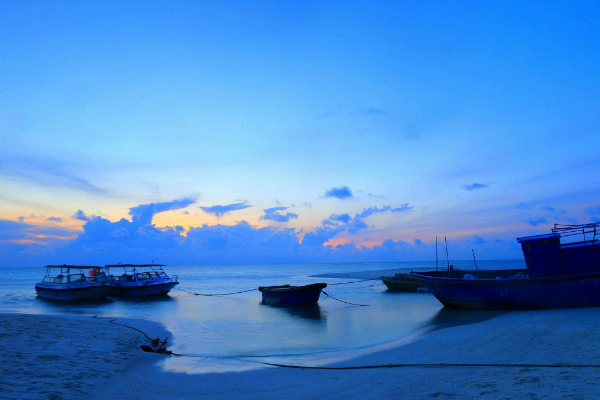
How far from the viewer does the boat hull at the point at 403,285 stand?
107 feet

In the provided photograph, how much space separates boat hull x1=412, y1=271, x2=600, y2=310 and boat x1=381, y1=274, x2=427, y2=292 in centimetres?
1436

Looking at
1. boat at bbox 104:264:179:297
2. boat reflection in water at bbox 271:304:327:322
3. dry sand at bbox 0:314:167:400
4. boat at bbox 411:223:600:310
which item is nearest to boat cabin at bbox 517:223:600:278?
boat at bbox 411:223:600:310

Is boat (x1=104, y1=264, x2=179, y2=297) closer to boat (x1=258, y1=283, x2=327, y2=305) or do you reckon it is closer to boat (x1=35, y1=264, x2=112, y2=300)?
boat (x1=35, y1=264, x2=112, y2=300)

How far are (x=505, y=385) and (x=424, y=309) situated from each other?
1652 centimetres

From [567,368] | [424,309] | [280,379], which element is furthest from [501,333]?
[424,309]

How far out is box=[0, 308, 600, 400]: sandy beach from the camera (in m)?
6.05

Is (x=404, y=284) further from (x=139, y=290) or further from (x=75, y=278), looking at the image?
(x=75, y=278)

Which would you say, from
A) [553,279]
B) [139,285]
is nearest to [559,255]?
[553,279]

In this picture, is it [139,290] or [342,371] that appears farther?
[139,290]

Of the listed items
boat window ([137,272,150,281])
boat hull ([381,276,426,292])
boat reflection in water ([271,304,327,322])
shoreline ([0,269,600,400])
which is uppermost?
boat window ([137,272,150,281])

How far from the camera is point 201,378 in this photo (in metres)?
8.56

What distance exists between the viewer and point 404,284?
32.9 metres

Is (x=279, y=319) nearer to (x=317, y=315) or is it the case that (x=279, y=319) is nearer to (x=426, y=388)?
(x=317, y=315)

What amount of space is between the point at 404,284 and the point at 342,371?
26.4m
